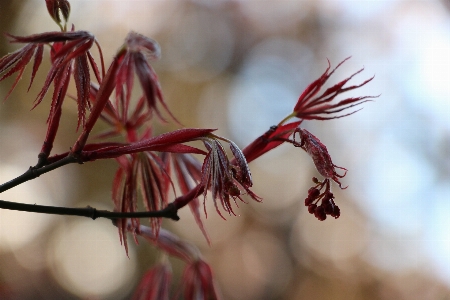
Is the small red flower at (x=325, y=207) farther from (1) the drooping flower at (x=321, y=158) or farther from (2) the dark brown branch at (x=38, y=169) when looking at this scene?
(2) the dark brown branch at (x=38, y=169)

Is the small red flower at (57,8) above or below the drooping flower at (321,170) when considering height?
above

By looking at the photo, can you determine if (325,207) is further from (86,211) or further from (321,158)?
(86,211)

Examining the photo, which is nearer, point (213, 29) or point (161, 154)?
point (161, 154)

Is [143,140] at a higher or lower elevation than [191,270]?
higher

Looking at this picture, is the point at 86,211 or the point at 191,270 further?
the point at 191,270

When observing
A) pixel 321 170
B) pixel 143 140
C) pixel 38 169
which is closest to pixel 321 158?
pixel 321 170

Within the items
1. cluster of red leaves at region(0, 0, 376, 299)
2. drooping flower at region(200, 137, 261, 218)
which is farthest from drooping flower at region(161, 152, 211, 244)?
drooping flower at region(200, 137, 261, 218)

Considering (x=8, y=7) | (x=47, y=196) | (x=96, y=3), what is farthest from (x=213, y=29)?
(x=47, y=196)

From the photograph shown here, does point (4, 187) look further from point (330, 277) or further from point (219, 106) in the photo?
point (330, 277)

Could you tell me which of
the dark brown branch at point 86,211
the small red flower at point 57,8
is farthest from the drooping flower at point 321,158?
the small red flower at point 57,8
